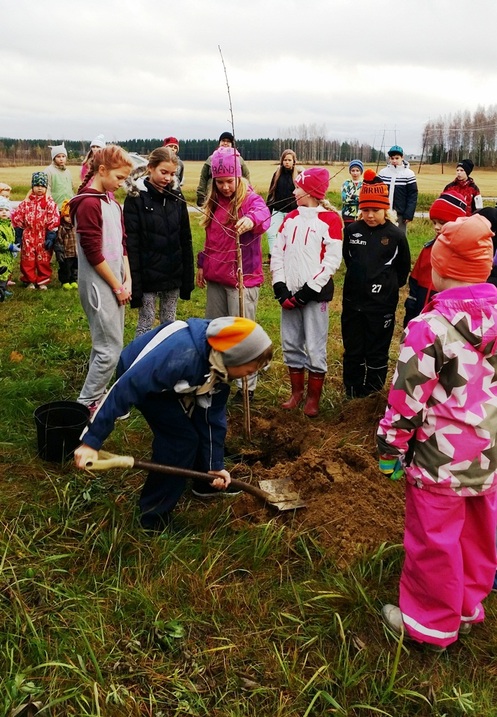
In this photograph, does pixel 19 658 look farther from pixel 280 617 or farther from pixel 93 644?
pixel 280 617

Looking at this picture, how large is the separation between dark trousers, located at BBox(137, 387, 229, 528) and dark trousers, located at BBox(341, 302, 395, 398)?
1.93 metres

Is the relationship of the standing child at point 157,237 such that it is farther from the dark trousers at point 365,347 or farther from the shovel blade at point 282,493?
the shovel blade at point 282,493

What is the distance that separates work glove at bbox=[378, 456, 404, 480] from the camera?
99.2 inches

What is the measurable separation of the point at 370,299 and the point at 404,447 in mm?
2254

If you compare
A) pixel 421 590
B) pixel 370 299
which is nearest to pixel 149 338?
pixel 421 590

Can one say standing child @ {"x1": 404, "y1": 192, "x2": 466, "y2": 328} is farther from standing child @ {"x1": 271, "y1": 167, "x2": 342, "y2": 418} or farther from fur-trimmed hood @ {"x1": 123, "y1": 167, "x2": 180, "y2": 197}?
fur-trimmed hood @ {"x1": 123, "y1": 167, "x2": 180, "y2": 197}

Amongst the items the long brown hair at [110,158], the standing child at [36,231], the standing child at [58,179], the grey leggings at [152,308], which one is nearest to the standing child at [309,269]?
the grey leggings at [152,308]

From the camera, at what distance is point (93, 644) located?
8.20 feet

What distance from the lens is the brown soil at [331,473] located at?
329 cm

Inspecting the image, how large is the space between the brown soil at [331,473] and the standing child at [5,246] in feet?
16.4

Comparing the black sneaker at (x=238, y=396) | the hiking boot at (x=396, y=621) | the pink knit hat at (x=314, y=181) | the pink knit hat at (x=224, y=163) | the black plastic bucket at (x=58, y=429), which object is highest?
the pink knit hat at (x=224, y=163)

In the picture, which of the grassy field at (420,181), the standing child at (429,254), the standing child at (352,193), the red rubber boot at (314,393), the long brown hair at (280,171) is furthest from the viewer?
the grassy field at (420,181)

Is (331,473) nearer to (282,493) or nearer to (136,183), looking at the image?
(282,493)

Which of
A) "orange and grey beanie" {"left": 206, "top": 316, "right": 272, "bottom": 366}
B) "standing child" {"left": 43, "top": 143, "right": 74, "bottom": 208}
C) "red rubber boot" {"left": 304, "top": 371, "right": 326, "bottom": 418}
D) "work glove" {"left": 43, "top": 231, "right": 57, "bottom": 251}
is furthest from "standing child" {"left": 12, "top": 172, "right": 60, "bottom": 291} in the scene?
"orange and grey beanie" {"left": 206, "top": 316, "right": 272, "bottom": 366}
